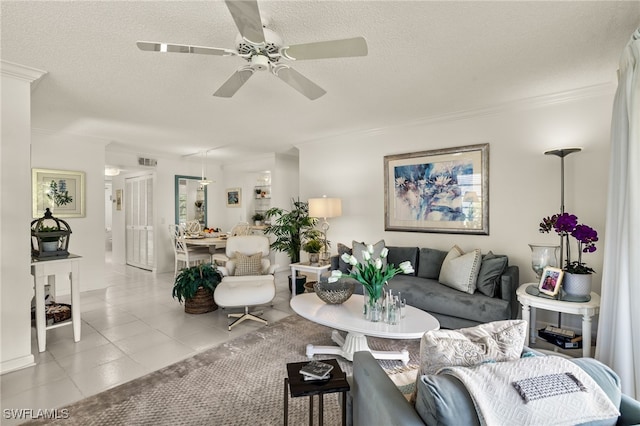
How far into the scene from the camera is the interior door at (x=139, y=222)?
21.7 ft

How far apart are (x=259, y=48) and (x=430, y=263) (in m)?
3.01

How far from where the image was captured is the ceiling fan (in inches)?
62.4

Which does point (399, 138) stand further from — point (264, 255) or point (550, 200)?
point (264, 255)

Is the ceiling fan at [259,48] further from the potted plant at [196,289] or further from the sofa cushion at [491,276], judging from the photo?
the potted plant at [196,289]

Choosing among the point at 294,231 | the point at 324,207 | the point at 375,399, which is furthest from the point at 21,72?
the point at 375,399

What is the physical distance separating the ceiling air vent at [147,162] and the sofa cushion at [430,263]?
18.2 ft

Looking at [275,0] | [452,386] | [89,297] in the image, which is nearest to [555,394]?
[452,386]

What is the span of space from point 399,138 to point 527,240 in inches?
80.0

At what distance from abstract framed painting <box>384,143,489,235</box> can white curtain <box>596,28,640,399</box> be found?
→ 1.68 m

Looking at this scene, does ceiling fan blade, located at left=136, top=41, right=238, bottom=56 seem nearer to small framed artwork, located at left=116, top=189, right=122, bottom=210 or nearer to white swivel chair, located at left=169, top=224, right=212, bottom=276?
white swivel chair, located at left=169, top=224, right=212, bottom=276

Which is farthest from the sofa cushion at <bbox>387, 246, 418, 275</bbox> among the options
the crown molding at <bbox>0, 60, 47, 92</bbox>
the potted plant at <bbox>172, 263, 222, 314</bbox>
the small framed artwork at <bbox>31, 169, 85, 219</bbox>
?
the small framed artwork at <bbox>31, 169, 85, 219</bbox>

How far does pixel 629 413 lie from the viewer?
3.40 feet

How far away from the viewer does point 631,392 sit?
1886mm

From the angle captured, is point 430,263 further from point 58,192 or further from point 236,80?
point 58,192
